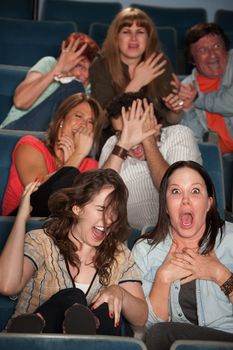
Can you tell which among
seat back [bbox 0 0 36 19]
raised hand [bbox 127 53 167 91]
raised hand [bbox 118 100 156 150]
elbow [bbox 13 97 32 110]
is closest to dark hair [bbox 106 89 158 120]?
raised hand [bbox 118 100 156 150]

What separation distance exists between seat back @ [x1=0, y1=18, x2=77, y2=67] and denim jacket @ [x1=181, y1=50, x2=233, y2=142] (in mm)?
682

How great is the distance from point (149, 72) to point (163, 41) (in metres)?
0.85

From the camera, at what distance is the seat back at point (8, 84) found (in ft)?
7.54

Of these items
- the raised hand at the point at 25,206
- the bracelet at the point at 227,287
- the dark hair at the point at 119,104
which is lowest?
the bracelet at the point at 227,287

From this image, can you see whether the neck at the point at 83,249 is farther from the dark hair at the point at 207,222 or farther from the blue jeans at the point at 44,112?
the blue jeans at the point at 44,112

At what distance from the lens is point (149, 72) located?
225 centimetres

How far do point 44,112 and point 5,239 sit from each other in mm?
789

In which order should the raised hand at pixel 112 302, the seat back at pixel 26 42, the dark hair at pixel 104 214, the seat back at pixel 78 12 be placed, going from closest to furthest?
the raised hand at pixel 112 302
the dark hair at pixel 104 214
the seat back at pixel 26 42
the seat back at pixel 78 12

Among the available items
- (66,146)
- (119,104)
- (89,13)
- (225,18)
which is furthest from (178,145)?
(225,18)

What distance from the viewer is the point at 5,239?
4.90 feet

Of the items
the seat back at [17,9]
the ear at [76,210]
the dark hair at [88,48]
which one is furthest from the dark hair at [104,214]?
the seat back at [17,9]

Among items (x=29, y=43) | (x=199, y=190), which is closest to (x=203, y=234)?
(x=199, y=190)

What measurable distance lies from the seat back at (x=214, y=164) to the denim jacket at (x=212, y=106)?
0.46m

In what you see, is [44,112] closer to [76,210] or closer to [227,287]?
[76,210]
